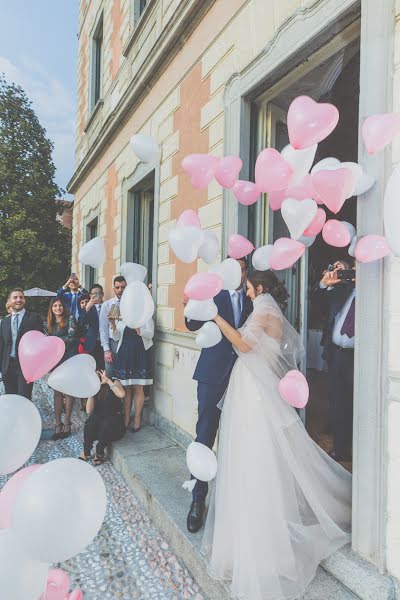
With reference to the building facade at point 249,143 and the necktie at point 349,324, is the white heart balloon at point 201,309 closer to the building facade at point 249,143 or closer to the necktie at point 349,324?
the building facade at point 249,143

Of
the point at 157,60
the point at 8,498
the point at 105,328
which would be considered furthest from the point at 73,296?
the point at 8,498

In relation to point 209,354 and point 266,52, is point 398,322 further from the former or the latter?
point 266,52

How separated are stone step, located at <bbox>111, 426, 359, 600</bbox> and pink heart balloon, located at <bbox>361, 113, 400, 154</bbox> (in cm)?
216

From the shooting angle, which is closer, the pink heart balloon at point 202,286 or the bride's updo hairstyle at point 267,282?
the pink heart balloon at point 202,286

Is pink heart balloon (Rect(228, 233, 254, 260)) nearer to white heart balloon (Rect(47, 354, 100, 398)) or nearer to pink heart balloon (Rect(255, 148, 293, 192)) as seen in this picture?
pink heart balloon (Rect(255, 148, 293, 192))

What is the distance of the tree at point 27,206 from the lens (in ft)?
48.3

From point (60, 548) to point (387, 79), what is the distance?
2486mm

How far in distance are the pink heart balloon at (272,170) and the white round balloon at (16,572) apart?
1.93 meters

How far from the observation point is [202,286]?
78.7 inches

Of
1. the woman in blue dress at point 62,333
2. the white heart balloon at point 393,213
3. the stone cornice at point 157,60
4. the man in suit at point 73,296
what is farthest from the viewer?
the man in suit at point 73,296

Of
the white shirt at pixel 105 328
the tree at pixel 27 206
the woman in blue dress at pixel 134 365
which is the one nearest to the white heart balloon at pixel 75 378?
the woman in blue dress at pixel 134 365

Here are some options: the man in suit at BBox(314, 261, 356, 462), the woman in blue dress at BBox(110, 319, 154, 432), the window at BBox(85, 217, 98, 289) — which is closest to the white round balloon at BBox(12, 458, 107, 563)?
the man in suit at BBox(314, 261, 356, 462)

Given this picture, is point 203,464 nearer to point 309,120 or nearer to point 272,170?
point 272,170

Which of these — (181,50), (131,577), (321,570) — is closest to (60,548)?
(131,577)
